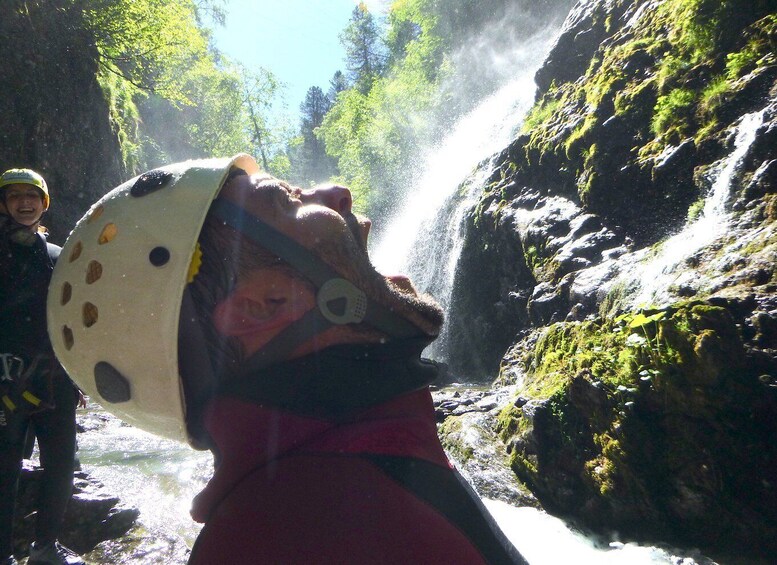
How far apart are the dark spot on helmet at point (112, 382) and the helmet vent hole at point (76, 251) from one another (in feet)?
0.91

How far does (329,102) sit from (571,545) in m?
70.2

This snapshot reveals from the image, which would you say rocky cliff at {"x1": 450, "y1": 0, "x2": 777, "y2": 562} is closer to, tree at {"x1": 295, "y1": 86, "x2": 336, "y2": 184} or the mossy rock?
the mossy rock

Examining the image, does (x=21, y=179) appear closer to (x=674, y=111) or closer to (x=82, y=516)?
(x=82, y=516)

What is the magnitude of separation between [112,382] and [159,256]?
1.14 ft

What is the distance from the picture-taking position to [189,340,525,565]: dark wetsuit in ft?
2.78

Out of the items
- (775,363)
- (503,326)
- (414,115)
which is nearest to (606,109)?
(503,326)

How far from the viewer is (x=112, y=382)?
4.45 ft

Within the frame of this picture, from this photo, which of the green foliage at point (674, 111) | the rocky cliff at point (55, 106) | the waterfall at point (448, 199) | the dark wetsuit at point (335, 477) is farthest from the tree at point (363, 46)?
the dark wetsuit at point (335, 477)

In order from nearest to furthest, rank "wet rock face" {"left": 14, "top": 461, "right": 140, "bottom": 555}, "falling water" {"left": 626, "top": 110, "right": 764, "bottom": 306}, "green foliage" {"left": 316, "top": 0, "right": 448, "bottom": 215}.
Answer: "wet rock face" {"left": 14, "top": 461, "right": 140, "bottom": 555}
"falling water" {"left": 626, "top": 110, "right": 764, "bottom": 306}
"green foliage" {"left": 316, "top": 0, "right": 448, "bottom": 215}

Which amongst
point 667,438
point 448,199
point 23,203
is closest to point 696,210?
point 667,438

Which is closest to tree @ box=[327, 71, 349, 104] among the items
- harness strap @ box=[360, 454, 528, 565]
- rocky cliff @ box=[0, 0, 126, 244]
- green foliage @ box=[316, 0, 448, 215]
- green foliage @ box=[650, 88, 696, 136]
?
green foliage @ box=[316, 0, 448, 215]

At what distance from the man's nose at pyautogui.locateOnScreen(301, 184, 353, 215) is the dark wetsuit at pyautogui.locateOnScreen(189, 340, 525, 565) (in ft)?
1.32

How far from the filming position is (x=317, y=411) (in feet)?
3.44

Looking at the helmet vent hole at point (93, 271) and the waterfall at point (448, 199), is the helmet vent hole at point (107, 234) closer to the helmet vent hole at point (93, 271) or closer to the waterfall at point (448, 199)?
the helmet vent hole at point (93, 271)
